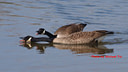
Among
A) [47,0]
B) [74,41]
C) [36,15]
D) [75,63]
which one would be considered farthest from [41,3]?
[75,63]

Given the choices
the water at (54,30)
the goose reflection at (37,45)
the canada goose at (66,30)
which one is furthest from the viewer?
the canada goose at (66,30)

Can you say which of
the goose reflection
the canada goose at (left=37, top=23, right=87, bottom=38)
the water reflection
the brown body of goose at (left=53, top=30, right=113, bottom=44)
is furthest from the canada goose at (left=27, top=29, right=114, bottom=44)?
the canada goose at (left=37, top=23, right=87, bottom=38)

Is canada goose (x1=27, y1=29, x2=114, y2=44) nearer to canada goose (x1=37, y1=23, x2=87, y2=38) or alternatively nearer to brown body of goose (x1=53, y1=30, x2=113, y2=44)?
brown body of goose (x1=53, y1=30, x2=113, y2=44)

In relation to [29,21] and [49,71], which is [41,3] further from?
[49,71]

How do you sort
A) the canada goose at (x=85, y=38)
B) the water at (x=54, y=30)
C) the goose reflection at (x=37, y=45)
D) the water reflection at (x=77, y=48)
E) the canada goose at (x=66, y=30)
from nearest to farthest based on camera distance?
the water at (x=54, y=30)
the water reflection at (x=77, y=48)
the goose reflection at (x=37, y=45)
the canada goose at (x=85, y=38)
the canada goose at (x=66, y=30)

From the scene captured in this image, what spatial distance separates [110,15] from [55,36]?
4.50 m

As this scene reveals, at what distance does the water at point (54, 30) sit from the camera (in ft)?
32.8

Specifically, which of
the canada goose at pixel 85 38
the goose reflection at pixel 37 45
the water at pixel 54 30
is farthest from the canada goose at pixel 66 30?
the goose reflection at pixel 37 45

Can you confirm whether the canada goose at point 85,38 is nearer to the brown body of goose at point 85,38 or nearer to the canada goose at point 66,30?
the brown body of goose at point 85,38

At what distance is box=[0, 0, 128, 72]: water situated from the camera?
9.99 metres

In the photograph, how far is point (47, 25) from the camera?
1697 centimetres

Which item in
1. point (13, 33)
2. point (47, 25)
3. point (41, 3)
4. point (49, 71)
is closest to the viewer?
point (49, 71)

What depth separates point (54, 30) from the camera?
54.7 feet

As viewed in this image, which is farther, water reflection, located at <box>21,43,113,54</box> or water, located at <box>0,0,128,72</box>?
water reflection, located at <box>21,43,113,54</box>
